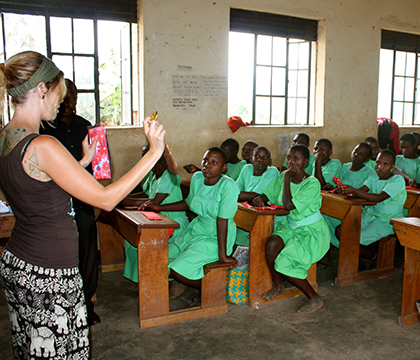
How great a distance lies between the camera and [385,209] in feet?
13.2

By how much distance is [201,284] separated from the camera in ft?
10.4

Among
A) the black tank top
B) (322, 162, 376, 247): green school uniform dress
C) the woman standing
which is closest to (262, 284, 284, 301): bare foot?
(322, 162, 376, 247): green school uniform dress

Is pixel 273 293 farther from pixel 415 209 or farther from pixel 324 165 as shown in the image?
pixel 324 165

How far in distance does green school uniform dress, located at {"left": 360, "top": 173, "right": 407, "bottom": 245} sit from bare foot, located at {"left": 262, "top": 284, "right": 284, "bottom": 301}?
3.64 feet

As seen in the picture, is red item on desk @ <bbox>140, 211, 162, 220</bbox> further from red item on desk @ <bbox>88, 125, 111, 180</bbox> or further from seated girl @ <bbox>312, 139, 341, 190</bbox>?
seated girl @ <bbox>312, 139, 341, 190</bbox>

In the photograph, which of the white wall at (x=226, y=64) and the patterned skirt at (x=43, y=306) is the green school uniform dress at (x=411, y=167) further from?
the patterned skirt at (x=43, y=306)

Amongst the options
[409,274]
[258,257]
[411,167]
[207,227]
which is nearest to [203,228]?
[207,227]

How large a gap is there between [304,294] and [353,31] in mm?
4392

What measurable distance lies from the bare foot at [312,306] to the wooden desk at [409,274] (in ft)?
1.94

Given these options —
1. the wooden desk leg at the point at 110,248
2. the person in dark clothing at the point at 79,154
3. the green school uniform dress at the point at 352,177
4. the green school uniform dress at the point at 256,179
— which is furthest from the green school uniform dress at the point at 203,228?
the green school uniform dress at the point at 352,177

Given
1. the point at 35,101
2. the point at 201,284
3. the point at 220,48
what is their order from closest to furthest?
1. the point at 35,101
2. the point at 201,284
3. the point at 220,48

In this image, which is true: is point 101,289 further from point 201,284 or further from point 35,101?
point 35,101

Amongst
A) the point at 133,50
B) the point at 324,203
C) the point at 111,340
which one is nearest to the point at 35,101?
the point at 111,340

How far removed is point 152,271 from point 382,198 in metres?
2.29
